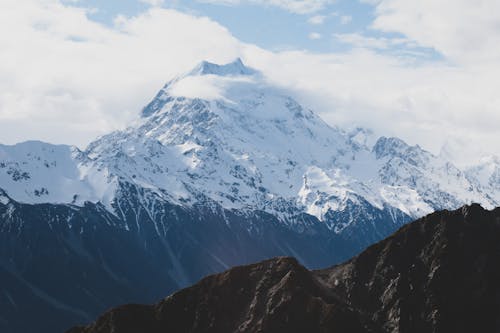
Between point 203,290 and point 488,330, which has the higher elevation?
point 203,290

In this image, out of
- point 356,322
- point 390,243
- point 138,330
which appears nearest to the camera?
point 356,322

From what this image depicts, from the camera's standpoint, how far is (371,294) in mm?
185875

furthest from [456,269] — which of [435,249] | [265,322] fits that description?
[265,322]

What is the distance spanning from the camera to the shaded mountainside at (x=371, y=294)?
17200 cm

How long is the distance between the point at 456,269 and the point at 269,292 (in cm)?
3539

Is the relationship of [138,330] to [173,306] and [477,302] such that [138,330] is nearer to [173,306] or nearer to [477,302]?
[173,306]

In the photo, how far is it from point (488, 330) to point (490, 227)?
2510 cm

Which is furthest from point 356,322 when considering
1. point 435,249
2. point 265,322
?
point 435,249

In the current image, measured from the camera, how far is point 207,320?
17912 centimetres

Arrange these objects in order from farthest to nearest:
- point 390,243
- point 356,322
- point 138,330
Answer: point 390,243 < point 138,330 < point 356,322

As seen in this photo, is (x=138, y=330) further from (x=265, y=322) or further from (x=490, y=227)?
(x=490, y=227)

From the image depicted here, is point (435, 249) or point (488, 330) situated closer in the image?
point (488, 330)

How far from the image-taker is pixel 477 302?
6939 inches

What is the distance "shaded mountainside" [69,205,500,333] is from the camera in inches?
6772
